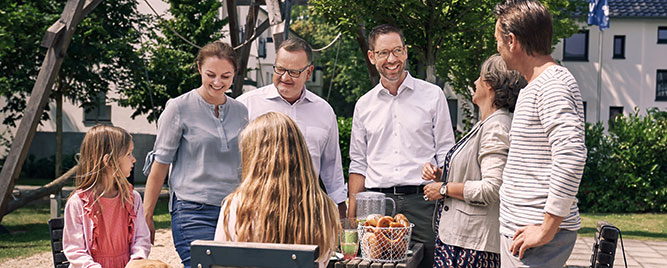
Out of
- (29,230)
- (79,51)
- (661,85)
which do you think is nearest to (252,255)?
(29,230)

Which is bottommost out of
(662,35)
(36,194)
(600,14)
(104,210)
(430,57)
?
(36,194)

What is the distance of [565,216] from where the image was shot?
2.43 meters

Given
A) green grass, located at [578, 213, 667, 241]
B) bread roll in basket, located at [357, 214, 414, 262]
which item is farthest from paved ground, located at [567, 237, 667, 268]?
bread roll in basket, located at [357, 214, 414, 262]

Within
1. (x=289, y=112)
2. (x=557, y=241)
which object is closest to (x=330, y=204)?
(x=557, y=241)

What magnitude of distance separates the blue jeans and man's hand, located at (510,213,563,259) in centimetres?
170

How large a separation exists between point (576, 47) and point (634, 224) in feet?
70.1

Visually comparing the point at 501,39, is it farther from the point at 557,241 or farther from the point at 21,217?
the point at 21,217

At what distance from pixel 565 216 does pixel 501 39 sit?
0.70m

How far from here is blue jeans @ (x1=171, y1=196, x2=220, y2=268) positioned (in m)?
3.62

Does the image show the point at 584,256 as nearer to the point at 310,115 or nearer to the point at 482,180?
the point at 310,115

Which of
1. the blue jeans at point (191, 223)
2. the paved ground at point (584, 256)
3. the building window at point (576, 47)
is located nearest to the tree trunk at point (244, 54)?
the paved ground at point (584, 256)

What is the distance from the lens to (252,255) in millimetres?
2193

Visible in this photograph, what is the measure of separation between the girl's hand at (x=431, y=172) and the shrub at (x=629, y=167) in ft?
40.4

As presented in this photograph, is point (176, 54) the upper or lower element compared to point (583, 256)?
upper
